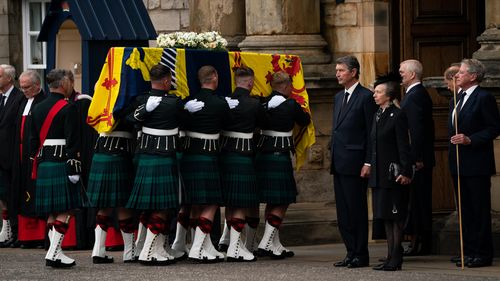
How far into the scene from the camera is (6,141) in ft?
63.1

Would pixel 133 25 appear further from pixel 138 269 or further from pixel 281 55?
pixel 138 269

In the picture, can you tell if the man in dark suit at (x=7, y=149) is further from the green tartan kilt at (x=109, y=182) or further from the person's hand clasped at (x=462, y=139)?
the person's hand clasped at (x=462, y=139)

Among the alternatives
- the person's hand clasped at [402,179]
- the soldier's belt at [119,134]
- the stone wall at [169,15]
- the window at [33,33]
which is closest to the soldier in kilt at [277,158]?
the soldier's belt at [119,134]

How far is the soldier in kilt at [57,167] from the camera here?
52.5 feet

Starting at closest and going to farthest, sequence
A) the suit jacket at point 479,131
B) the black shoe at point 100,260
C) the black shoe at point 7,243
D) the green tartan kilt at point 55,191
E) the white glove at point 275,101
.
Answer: the suit jacket at point 479,131, the green tartan kilt at point 55,191, the black shoe at point 100,260, the white glove at point 275,101, the black shoe at point 7,243

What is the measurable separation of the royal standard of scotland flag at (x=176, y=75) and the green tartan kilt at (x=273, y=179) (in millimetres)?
459

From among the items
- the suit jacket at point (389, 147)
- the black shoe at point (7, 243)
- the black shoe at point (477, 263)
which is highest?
the suit jacket at point (389, 147)

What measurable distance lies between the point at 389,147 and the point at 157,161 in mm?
2012

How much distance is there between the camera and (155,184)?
15922 millimetres

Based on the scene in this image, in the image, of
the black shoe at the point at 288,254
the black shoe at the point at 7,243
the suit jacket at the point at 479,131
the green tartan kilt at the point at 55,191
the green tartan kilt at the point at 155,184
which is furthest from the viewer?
the black shoe at the point at 7,243

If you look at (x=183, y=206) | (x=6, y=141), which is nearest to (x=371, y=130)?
(x=183, y=206)

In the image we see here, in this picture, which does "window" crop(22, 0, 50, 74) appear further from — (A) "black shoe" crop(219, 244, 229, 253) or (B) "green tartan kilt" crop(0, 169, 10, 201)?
(A) "black shoe" crop(219, 244, 229, 253)

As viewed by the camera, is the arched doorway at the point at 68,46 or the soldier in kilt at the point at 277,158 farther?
the arched doorway at the point at 68,46

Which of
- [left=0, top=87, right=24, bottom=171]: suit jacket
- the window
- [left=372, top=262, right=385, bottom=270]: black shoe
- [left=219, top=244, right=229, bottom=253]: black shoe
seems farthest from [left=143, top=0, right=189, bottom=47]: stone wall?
[left=372, top=262, right=385, bottom=270]: black shoe
